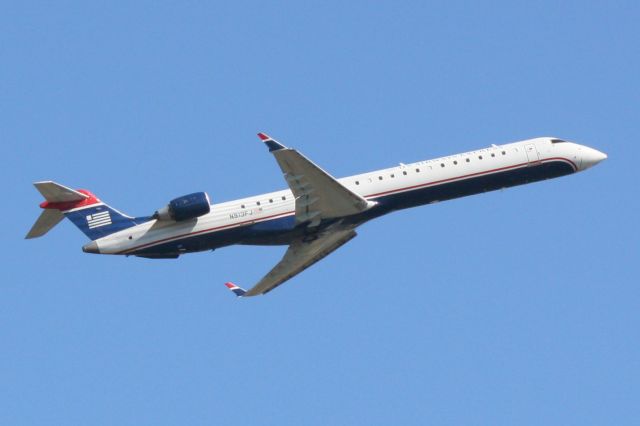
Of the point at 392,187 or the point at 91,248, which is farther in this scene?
the point at 392,187

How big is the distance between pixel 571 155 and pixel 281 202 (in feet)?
49.5

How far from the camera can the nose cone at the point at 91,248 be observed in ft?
165

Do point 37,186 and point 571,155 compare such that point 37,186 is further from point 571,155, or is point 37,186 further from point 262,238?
point 571,155

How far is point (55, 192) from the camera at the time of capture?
5031 centimetres

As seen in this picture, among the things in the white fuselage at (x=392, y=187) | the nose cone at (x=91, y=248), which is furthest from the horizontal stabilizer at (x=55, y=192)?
the white fuselage at (x=392, y=187)

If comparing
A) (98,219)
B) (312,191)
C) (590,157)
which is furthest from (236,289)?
(590,157)

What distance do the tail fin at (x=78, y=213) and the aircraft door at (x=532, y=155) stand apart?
63.0 feet

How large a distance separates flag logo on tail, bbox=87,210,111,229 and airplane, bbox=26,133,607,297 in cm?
5

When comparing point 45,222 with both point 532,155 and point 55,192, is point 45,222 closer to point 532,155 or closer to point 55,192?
point 55,192

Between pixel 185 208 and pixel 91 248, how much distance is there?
4.78 metres

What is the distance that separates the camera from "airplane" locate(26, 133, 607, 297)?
49.9 meters

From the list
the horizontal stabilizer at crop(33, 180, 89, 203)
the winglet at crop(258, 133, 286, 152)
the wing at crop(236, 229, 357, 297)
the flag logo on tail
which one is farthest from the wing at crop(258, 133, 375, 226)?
the horizontal stabilizer at crop(33, 180, 89, 203)

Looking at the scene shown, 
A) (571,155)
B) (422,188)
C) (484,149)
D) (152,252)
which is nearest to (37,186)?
(152,252)

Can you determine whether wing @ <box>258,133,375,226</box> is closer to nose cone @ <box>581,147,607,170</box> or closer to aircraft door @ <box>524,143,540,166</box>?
aircraft door @ <box>524,143,540,166</box>
